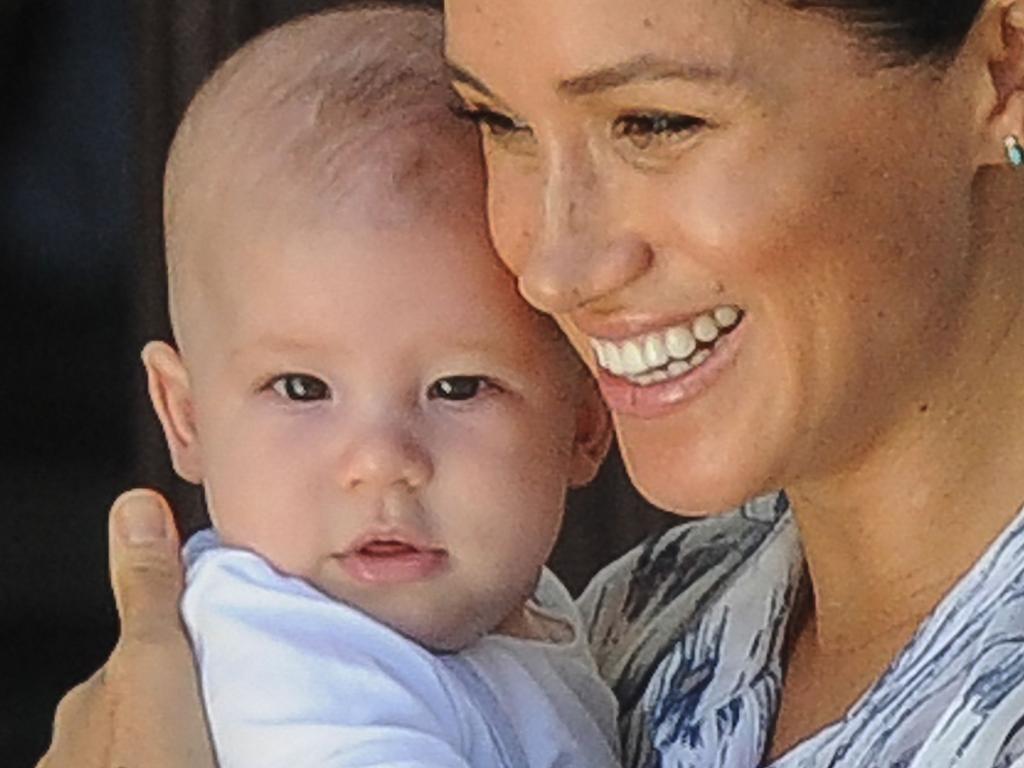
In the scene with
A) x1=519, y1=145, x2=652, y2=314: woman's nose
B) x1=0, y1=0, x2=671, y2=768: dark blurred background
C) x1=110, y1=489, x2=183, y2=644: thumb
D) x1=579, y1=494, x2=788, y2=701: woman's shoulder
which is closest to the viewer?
x1=519, y1=145, x2=652, y2=314: woman's nose

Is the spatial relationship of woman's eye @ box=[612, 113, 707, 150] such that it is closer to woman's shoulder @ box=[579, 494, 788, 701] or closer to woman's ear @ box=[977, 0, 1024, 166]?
woman's ear @ box=[977, 0, 1024, 166]

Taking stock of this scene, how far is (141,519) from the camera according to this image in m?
1.72

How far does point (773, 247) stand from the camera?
1.37 m

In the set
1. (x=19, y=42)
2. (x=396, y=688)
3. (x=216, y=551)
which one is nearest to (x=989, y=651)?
(x=396, y=688)

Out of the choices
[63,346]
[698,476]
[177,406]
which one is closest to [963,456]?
[698,476]

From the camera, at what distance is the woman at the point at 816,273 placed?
4.39ft

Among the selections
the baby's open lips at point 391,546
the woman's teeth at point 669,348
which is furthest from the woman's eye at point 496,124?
the baby's open lips at point 391,546

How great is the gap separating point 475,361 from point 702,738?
0.89ft

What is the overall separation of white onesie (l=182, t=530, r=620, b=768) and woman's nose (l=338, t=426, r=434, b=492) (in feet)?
0.24

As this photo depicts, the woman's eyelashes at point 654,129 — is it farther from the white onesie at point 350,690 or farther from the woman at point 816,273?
the white onesie at point 350,690

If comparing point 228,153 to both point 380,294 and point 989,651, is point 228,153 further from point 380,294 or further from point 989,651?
point 989,651

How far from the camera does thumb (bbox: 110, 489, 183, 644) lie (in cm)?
160

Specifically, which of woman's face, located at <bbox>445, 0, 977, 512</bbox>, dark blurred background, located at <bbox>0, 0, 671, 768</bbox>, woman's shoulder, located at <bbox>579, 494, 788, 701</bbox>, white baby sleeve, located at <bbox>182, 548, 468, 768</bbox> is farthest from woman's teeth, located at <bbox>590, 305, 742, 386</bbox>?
dark blurred background, located at <bbox>0, 0, 671, 768</bbox>

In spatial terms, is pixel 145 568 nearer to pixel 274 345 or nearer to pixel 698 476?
pixel 274 345
